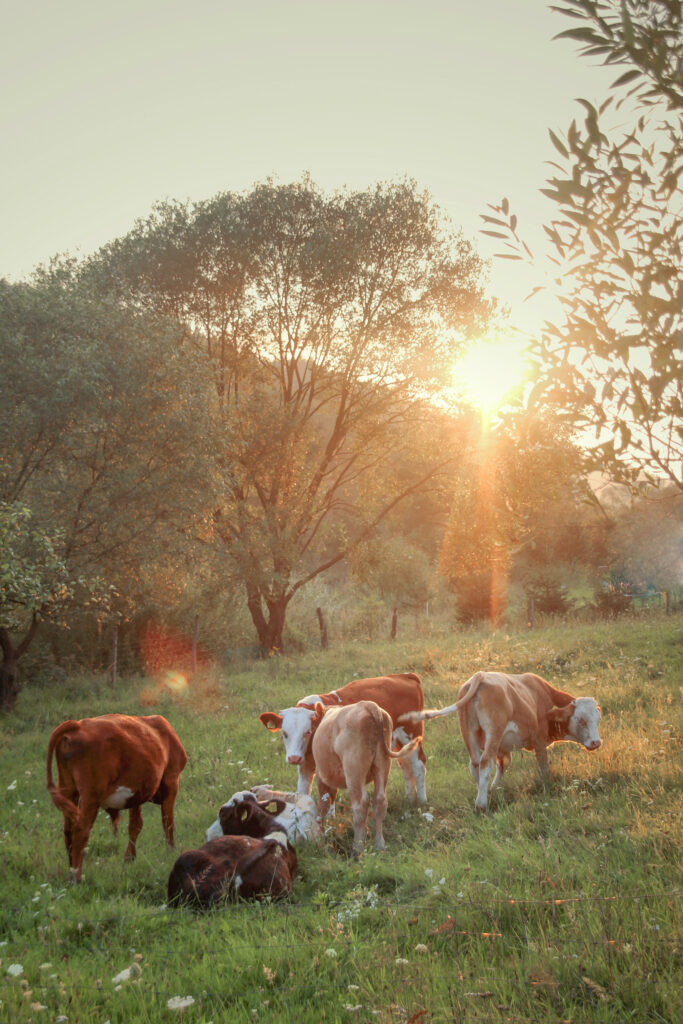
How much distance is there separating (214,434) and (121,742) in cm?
1360

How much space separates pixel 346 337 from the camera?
89.0 feet

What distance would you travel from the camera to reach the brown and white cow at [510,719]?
30.2 feet

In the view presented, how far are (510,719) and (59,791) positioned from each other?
17.6 ft

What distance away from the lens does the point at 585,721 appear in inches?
390

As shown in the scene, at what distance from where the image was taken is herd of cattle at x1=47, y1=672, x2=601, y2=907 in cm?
685

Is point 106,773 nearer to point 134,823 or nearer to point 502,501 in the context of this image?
point 134,823

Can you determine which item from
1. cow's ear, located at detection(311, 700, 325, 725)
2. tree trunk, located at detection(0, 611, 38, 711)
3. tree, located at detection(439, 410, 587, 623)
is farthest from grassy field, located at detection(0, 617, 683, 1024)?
tree trunk, located at detection(0, 611, 38, 711)

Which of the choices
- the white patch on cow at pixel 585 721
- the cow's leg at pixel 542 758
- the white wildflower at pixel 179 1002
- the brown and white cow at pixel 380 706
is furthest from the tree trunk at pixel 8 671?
the white wildflower at pixel 179 1002

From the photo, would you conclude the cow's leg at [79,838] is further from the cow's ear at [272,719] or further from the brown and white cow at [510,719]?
the brown and white cow at [510,719]

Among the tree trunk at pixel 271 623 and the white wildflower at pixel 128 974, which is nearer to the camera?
the white wildflower at pixel 128 974

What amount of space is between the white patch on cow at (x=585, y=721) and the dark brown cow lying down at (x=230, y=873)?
4613 millimetres

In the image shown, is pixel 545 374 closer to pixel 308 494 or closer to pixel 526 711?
pixel 526 711

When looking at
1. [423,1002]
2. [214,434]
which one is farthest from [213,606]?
[423,1002]

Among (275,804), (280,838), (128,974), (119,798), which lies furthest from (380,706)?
(128,974)
